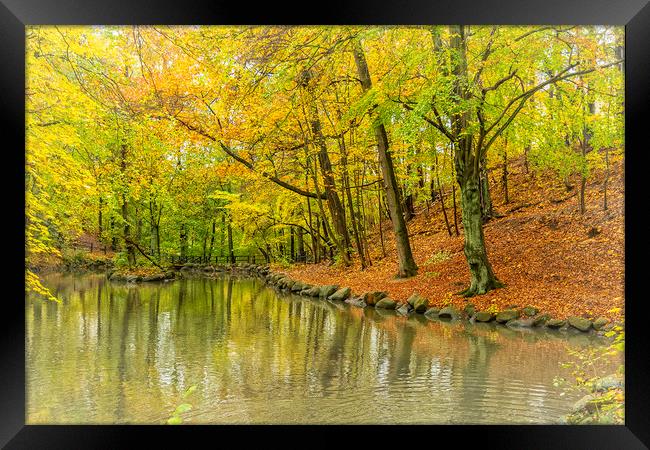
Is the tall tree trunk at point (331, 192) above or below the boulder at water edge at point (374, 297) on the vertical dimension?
above

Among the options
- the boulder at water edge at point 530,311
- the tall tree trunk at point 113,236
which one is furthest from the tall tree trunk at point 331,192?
the boulder at water edge at point 530,311

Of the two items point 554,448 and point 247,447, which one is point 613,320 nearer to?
point 554,448

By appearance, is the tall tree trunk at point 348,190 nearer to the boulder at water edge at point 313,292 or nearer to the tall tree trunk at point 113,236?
the boulder at water edge at point 313,292

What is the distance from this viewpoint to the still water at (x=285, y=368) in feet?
12.5

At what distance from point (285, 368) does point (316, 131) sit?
7696 millimetres

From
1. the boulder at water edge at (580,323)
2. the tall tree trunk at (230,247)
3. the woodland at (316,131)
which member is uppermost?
the woodland at (316,131)

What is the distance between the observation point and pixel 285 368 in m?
5.00

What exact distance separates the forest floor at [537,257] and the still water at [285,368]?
881 mm

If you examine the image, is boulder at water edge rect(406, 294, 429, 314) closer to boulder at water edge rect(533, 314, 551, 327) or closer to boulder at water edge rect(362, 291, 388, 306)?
boulder at water edge rect(362, 291, 388, 306)
